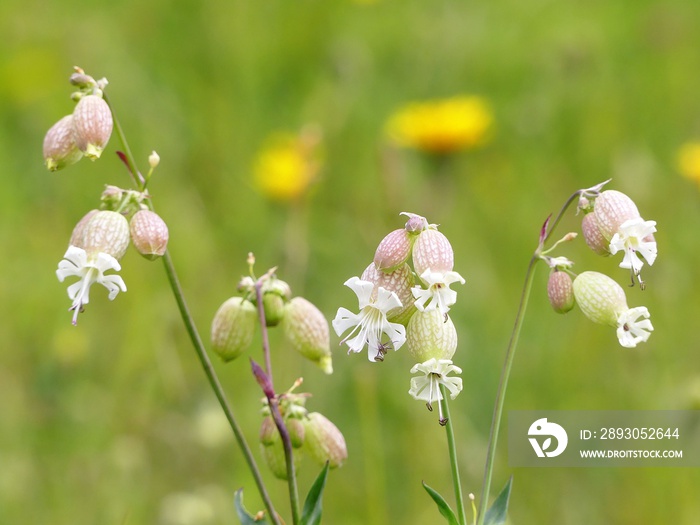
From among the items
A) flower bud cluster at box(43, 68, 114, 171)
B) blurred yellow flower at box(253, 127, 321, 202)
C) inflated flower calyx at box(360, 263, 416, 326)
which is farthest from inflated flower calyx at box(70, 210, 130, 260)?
blurred yellow flower at box(253, 127, 321, 202)

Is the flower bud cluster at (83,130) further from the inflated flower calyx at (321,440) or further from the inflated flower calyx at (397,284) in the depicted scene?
the inflated flower calyx at (321,440)

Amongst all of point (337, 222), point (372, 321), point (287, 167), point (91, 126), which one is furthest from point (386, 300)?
point (337, 222)

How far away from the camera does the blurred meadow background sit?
9.40 ft

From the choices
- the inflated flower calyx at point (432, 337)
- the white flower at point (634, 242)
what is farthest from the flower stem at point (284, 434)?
the white flower at point (634, 242)

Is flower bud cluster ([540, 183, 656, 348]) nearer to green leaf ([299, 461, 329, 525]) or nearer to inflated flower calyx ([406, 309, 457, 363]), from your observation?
inflated flower calyx ([406, 309, 457, 363])

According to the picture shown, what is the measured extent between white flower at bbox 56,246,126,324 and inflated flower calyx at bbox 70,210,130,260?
0.02m

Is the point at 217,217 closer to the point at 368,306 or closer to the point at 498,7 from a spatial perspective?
the point at 498,7

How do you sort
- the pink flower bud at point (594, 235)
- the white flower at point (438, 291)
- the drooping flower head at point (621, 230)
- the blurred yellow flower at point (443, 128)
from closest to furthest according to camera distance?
the white flower at point (438, 291)
the drooping flower head at point (621, 230)
the pink flower bud at point (594, 235)
the blurred yellow flower at point (443, 128)

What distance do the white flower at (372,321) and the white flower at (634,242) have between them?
0.38 metres

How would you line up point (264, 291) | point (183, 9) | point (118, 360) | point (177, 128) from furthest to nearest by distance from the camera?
1. point (183, 9)
2. point (177, 128)
3. point (118, 360)
4. point (264, 291)

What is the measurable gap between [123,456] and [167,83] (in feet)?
9.85

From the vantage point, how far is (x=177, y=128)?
478 centimetres

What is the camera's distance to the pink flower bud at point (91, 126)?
5.23 ft

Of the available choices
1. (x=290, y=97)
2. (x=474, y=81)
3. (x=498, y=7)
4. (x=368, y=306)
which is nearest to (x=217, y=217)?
(x=290, y=97)
